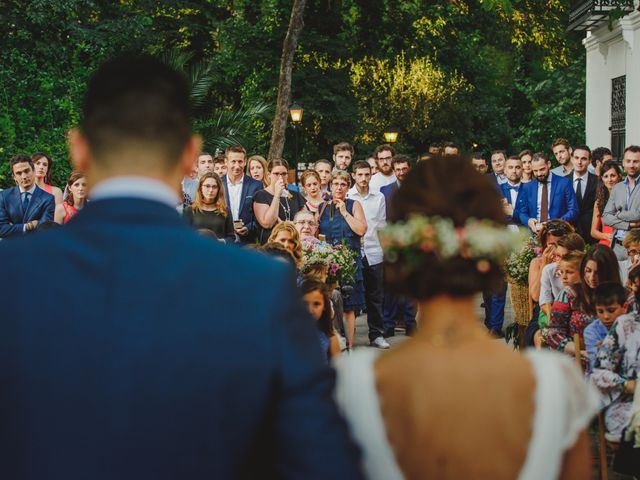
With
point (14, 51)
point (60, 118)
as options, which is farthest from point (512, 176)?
point (14, 51)

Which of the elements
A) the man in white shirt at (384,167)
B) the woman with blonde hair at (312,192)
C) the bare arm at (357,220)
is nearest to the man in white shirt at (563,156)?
the man in white shirt at (384,167)

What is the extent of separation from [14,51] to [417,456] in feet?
60.8

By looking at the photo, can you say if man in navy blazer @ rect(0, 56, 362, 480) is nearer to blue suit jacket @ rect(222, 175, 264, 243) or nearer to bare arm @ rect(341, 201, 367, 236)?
blue suit jacket @ rect(222, 175, 264, 243)

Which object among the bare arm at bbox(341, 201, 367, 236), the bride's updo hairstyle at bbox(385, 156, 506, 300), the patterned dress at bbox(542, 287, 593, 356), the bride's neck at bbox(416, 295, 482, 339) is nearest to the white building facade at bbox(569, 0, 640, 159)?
the bare arm at bbox(341, 201, 367, 236)

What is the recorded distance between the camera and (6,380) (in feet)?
6.30

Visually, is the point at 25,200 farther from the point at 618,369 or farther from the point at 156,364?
the point at 156,364

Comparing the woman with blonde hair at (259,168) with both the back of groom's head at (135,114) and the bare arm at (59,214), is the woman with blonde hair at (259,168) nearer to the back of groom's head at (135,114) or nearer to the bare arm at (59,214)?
the bare arm at (59,214)

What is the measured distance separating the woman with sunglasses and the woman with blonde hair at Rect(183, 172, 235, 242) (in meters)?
0.86

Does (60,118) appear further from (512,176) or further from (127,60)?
(127,60)

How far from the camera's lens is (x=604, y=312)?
6082mm

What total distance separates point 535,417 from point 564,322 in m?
4.80

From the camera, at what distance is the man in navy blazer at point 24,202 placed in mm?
10602

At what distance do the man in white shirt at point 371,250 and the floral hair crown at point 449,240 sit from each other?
349 inches

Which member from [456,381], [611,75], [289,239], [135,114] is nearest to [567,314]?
[289,239]
